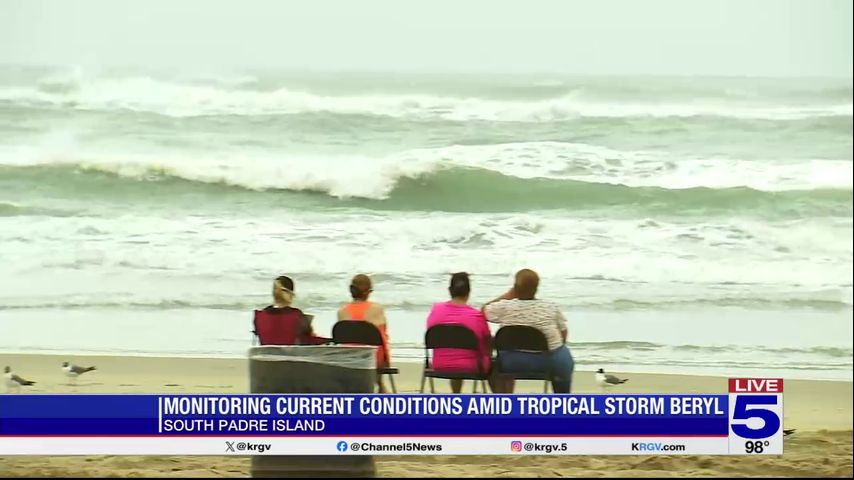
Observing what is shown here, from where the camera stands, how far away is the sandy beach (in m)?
5.39

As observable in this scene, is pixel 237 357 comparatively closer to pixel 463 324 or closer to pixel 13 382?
pixel 13 382

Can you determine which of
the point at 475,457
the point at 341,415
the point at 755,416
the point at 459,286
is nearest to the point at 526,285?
the point at 459,286

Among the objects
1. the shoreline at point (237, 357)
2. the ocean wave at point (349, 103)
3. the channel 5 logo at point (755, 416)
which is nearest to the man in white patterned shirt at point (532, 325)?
the channel 5 logo at point (755, 416)

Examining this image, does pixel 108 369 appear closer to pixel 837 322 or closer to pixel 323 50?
pixel 323 50

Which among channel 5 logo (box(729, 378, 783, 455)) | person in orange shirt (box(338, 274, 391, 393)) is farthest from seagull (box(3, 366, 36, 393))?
channel 5 logo (box(729, 378, 783, 455))

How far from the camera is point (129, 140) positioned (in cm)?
752

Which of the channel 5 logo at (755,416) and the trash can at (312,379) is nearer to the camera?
the trash can at (312,379)

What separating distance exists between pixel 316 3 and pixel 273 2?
21 centimetres

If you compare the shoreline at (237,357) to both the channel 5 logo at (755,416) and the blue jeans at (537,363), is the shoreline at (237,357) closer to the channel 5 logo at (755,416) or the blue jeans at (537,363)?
the channel 5 logo at (755,416)

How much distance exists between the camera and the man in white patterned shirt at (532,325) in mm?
5316

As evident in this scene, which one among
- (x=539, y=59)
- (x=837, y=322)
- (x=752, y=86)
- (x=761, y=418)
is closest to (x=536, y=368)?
(x=761, y=418)

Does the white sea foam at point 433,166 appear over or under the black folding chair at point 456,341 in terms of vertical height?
over

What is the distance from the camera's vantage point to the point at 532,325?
211 inches

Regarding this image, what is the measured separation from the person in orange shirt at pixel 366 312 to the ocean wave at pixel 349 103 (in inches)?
67.8
